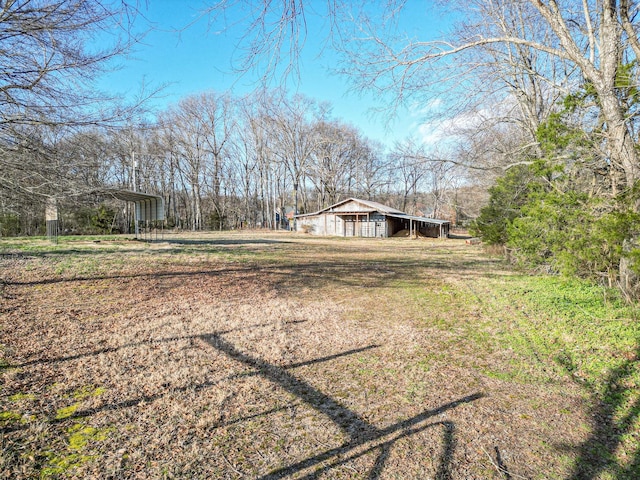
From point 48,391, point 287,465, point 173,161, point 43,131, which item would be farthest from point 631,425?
point 173,161

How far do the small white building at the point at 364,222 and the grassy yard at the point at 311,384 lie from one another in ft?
92.1

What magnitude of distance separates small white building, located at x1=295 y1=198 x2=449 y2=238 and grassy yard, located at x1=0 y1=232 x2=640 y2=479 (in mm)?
28061

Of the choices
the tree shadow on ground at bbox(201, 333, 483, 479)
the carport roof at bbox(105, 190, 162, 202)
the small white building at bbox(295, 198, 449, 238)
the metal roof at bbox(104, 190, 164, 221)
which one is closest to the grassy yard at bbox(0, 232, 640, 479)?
the tree shadow on ground at bbox(201, 333, 483, 479)

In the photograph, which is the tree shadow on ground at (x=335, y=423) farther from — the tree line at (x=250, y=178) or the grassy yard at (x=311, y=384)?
the tree line at (x=250, y=178)

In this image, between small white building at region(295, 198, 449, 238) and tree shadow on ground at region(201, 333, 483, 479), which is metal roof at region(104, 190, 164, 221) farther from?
small white building at region(295, 198, 449, 238)

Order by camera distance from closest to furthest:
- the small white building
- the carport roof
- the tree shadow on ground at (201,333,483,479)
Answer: the tree shadow on ground at (201,333,483,479), the carport roof, the small white building

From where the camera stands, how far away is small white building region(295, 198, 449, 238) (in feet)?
115

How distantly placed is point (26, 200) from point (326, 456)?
670cm

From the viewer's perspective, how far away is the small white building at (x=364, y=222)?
1382 inches

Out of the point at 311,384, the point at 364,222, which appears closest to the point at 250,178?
the point at 364,222

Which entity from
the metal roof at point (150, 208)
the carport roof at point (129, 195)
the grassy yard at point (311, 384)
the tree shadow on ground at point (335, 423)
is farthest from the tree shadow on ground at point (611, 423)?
the metal roof at point (150, 208)

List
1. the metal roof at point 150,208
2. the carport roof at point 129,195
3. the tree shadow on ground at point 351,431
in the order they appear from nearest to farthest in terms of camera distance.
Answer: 1. the tree shadow on ground at point 351,431
2. the carport roof at point 129,195
3. the metal roof at point 150,208

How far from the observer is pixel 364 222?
→ 35938mm

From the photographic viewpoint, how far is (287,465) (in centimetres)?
238
